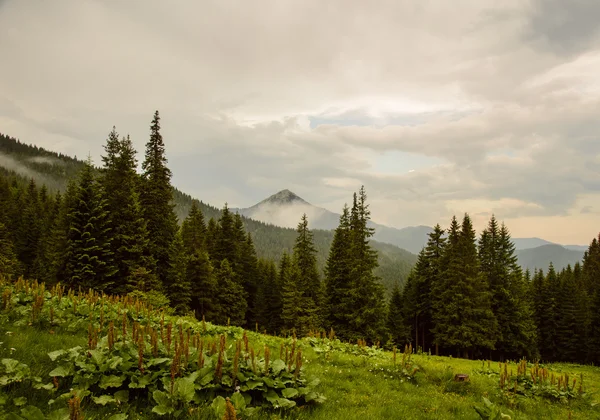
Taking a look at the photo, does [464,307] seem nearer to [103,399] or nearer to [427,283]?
[427,283]

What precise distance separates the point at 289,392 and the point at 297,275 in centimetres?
3678

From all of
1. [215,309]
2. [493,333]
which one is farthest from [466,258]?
[215,309]

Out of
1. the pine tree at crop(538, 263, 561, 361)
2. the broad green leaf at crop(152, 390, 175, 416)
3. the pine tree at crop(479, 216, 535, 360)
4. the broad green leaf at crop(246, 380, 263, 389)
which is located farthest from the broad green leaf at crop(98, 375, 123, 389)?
the pine tree at crop(538, 263, 561, 361)

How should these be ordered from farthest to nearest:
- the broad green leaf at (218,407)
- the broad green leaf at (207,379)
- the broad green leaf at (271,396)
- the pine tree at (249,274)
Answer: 1. the pine tree at (249,274)
2. the broad green leaf at (271,396)
3. the broad green leaf at (207,379)
4. the broad green leaf at (218,407)

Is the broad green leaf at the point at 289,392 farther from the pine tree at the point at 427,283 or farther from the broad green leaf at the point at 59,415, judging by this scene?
the pine tree at the point at 427,283

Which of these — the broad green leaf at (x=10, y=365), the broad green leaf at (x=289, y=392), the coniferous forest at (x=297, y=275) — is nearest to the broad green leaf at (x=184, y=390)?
the broad green leaf at (x=289, y=392)

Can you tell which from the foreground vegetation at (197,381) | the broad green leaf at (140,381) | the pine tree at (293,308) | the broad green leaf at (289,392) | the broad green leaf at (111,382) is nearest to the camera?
the foreground vegetation at (197,381)

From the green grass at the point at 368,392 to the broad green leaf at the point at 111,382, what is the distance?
308 mm

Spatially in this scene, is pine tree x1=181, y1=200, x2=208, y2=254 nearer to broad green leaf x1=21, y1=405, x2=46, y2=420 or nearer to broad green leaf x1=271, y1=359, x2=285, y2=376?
broad green leaf x1=271, y1=359, x2=285, y2=376

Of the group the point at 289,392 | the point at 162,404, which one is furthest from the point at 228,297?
the point at 162,404

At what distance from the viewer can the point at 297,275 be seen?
4281 centimetres

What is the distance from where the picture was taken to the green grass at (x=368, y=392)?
6.30 metres

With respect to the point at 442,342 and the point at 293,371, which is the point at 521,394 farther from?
the point at 442,342

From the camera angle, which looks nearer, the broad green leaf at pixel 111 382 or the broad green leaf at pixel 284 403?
the broad green leaf at pixel 111 382
